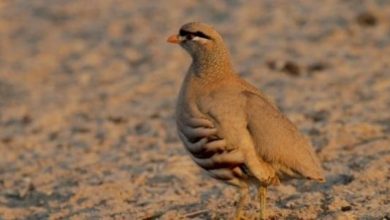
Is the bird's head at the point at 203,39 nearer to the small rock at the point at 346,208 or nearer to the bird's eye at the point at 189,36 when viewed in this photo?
the bird's eye at the point at 189,36

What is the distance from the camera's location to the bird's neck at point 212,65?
593cm

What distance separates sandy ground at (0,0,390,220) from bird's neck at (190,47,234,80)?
0.87 meters

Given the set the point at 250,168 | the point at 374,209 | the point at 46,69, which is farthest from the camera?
the point at 46,69

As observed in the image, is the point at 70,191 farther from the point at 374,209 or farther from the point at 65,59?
the point at 65,59

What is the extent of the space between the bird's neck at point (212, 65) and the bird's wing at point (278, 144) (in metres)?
0.29

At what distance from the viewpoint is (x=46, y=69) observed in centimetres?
1105

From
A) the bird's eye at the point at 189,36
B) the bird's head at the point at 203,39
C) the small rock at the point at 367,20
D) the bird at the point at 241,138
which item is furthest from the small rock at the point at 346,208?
the small rock at the point at 367,20

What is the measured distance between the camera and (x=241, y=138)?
219 inches

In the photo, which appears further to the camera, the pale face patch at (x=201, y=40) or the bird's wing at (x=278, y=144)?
the pale face patch at (x=201, y=40)

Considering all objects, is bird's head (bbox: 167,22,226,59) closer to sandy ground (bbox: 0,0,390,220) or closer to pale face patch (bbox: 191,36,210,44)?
pale face patch (bbox: 191,36,210,44)

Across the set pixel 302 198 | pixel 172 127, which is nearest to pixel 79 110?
pixel 172 127

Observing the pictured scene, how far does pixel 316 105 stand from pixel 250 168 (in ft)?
11.4

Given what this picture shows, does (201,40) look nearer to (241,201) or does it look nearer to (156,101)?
(241,201)

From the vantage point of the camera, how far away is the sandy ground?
22.2ft
